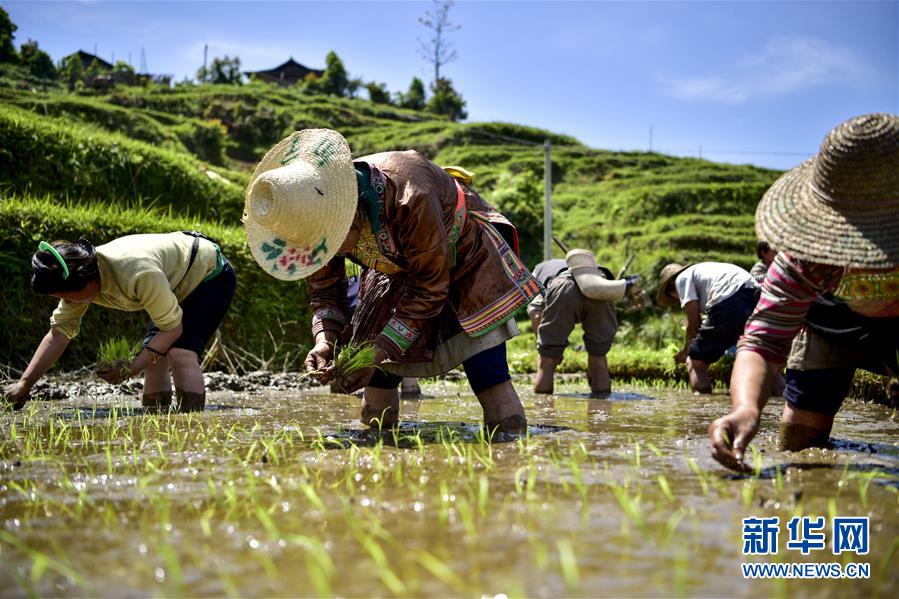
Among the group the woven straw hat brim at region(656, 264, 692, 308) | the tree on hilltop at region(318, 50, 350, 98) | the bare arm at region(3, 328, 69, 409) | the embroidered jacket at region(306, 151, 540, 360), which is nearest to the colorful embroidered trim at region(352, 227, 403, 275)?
the embroidered jacket at region(306, 151, 540, 360)

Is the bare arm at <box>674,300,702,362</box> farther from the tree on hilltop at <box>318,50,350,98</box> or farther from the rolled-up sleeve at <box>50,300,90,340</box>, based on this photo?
the tree on hilltop at <box>318,50,350,98</box>

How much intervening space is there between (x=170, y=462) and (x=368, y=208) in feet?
4.39

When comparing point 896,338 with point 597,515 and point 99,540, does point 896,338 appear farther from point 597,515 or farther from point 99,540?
point 99,540

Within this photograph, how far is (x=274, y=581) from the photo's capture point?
161cm

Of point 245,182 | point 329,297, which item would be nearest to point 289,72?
point 245,182

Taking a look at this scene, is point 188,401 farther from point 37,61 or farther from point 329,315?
point 37,61

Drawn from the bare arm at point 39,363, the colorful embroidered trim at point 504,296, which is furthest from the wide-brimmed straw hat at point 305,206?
the bare arm at point 39,363

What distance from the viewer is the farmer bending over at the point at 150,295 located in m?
4.39

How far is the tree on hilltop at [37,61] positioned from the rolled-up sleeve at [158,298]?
4542 centimetres

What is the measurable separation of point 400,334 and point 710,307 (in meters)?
4.19

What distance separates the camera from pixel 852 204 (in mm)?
2414

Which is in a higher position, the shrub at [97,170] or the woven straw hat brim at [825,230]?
the shrub at [97,170]

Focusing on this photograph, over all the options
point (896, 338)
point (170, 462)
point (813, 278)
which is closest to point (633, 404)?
point (896, 338)

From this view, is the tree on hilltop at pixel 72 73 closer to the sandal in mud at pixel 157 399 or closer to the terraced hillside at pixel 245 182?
the terraced hillside at pixel 245 182
